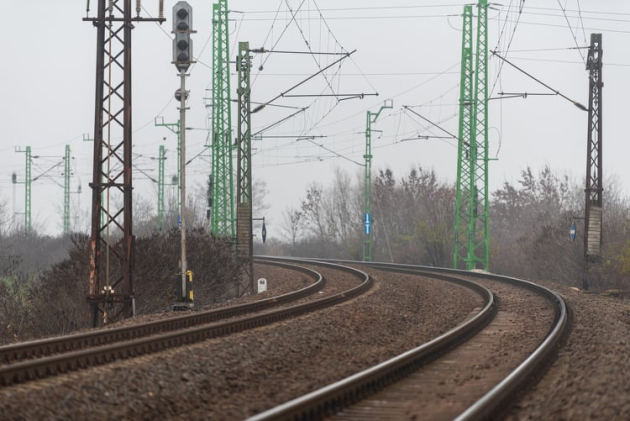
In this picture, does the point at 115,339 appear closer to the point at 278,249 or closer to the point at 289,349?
the point at 289,349

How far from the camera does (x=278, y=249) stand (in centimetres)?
8412

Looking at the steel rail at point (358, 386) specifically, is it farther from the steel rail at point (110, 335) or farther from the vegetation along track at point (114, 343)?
the steel rail at point (110, 335)

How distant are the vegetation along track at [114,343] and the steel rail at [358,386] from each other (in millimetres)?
3683

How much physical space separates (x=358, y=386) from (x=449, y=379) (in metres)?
1.84

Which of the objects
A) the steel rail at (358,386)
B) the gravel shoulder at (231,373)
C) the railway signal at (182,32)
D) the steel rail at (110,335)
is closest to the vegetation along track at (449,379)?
the steel rail at (358,386)

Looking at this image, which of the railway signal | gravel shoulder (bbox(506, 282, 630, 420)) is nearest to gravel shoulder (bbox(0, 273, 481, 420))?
gravel shoulder (bbox(506, 282, 630, 420))

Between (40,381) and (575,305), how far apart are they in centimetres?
1534

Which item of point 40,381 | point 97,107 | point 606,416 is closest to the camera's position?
point 606,416

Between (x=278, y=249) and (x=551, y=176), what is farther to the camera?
(x=278, y=249)

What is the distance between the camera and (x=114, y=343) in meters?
14.8

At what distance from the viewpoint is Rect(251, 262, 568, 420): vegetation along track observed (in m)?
8.79

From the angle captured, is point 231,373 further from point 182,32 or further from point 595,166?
point 595,166

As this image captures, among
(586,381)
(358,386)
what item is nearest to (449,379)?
(586,381)

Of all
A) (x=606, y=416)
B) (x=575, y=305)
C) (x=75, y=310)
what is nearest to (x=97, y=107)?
(x=75, y=310)
